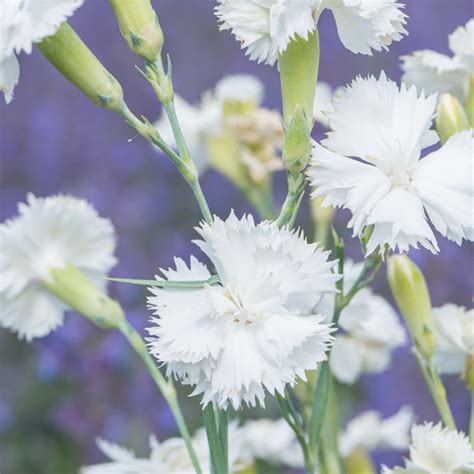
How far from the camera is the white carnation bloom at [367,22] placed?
0.40m

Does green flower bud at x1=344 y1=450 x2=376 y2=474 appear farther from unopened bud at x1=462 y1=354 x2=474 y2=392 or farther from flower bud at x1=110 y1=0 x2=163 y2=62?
flower bud at x1=110 y1=0 x2=163 y2=62

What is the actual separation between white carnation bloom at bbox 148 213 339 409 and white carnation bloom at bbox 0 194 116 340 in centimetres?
17

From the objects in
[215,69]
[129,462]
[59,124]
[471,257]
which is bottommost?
[129,462]

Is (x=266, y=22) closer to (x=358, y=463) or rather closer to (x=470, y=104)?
(x=470, y=104)

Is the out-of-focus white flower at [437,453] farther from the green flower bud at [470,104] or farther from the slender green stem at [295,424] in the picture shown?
the green flower bud at [470,104]

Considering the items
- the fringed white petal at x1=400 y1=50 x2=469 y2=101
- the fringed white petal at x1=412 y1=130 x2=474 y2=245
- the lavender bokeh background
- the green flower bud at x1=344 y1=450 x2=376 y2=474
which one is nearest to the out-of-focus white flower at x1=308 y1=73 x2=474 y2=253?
the fringed white petal at x1=412 y1=130 x2=474 y2=245

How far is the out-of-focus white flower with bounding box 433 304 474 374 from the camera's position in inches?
20.9

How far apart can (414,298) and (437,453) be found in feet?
0.33

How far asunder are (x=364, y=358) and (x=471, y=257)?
590 millimetres

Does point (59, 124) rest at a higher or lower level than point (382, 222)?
higher

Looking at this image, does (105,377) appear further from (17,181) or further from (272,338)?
(272,338)

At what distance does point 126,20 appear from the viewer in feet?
1.39

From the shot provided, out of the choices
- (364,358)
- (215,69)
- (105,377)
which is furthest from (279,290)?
(215,69)

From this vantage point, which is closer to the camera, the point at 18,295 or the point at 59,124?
the point at 18,295
